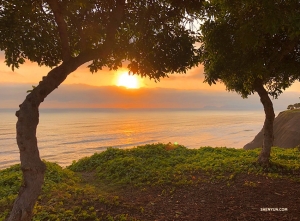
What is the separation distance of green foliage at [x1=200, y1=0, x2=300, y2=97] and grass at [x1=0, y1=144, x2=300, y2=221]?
4617 millimetres

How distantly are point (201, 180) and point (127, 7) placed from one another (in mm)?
8095

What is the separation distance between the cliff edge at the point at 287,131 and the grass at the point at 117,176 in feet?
47.8

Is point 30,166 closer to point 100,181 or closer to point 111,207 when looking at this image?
point 111,207

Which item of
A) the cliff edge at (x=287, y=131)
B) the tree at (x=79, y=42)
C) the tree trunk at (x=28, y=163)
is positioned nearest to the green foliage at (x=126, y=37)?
the tree at (x=79, y=42)

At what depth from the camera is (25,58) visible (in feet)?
28.5

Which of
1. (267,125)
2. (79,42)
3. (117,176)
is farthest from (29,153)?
(267,125)

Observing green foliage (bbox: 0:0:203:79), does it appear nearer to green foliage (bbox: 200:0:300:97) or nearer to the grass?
green foliage (bbox: 200:0:300:97)

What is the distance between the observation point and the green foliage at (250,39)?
23.0ft

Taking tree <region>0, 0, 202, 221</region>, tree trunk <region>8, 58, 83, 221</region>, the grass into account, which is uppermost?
tree <region>0, 0, 202, 221</region>

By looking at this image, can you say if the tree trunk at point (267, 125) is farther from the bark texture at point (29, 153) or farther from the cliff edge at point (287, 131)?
the cliff edge at point (287, 131)

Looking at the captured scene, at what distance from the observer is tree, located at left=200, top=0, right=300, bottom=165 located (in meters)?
7.05

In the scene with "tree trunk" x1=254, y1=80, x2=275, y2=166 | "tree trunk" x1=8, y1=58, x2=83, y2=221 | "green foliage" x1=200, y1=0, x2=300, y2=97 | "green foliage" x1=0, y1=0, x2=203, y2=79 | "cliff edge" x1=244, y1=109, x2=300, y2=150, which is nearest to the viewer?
"tree trunk" x1=8, y1=58, x2=83, y2=221

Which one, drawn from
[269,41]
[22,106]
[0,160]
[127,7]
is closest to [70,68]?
[22,106]

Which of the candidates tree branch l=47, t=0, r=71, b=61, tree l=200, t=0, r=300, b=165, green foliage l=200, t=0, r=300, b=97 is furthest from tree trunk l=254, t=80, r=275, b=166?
tree branch l=47, t=0, r=71, b=61
